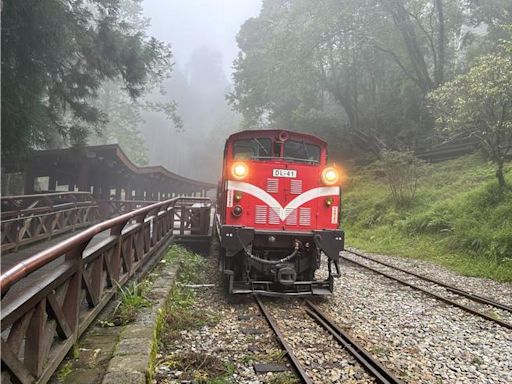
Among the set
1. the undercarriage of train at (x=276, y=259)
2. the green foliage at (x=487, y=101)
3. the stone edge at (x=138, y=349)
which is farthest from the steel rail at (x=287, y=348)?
the green foliage at (x=487, y=101)

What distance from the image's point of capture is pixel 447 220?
1247cm

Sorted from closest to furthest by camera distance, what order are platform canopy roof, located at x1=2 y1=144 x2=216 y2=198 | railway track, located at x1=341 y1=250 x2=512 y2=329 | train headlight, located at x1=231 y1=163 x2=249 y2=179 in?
railway track, located at x1=341 y1=250 x2=512 y2=329 → train headlight, located at x1=231 y1=163 x2=249 y2=179 → platform canopy roof, located at x1=2 y1=144 x2=216 y2=198

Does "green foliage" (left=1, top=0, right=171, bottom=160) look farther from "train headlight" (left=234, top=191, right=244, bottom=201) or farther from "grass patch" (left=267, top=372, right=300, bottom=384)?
"grass patch" (left=267, top=372, right=300, bottom=384)

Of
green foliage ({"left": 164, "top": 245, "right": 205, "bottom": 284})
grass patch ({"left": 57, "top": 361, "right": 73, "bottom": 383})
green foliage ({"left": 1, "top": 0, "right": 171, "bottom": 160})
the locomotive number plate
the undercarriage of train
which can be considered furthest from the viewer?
green foliage ({"left": 1, "top": 0, "right": 171, "bottom": 160})

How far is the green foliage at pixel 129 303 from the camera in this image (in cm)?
423

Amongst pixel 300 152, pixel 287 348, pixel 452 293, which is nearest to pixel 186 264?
pixel 300 152

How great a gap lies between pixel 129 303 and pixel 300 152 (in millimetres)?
3982

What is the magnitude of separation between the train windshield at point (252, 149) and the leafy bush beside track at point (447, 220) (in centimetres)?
567

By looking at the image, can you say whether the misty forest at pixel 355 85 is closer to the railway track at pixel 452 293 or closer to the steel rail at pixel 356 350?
the railway track at pixel 452 293

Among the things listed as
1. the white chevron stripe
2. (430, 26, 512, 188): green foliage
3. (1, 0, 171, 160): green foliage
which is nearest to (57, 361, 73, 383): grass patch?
the white chevron stripe

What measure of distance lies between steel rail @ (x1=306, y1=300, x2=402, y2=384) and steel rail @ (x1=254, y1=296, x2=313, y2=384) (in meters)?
0.66

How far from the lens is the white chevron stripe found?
674 cm

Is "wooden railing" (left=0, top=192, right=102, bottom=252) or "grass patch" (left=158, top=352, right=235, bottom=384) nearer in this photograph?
"grass patch" (left=158, top=352, right=235, bottom=384)

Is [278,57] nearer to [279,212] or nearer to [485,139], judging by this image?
[485,139]
